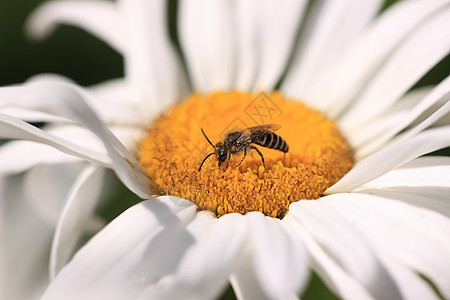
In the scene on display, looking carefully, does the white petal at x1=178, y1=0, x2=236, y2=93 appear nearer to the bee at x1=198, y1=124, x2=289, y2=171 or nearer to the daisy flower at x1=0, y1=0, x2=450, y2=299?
the daisy flower at x1=0, y1=0, x2=450, y2=299

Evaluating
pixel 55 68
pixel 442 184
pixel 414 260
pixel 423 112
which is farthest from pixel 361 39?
pixel 55 68

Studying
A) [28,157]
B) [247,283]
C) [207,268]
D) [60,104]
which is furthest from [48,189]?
[207,268]

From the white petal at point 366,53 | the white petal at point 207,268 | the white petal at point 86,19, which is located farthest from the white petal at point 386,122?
the white petal at point 86,19

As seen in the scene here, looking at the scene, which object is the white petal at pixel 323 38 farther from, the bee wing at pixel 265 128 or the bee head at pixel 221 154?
the bee head at pixel 221 154

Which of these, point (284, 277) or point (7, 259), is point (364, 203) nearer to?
point (284, 277)

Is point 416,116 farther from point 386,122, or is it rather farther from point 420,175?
point 386,122

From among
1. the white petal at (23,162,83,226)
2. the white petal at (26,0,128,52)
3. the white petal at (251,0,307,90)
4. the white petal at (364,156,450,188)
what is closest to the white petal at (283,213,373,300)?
the white petal at (364,156,450,188)

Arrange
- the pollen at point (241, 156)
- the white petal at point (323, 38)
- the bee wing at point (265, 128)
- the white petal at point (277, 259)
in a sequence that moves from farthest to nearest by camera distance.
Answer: the white petal at point (323, 38), the bee wing at point (265, 128), the pollen at point (241, 156), the white petal at point (277, 259)

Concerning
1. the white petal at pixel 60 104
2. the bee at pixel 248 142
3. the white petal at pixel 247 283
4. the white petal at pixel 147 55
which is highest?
the white petal at pixel 147 55
